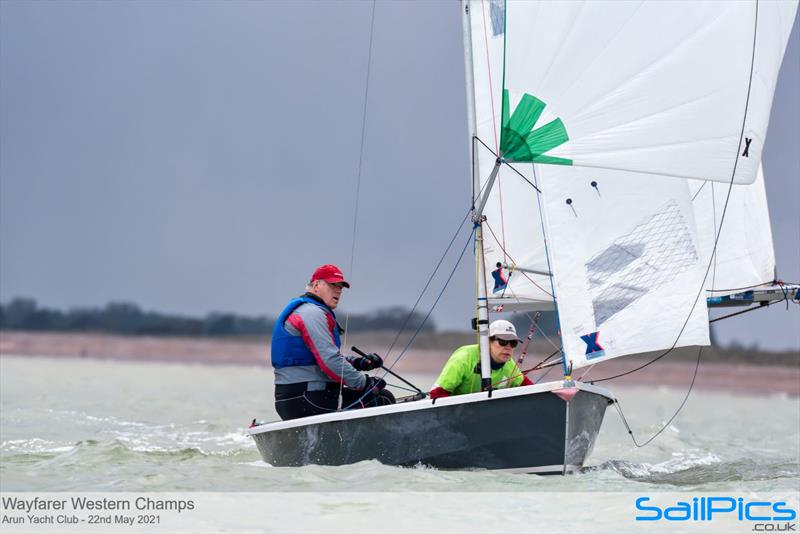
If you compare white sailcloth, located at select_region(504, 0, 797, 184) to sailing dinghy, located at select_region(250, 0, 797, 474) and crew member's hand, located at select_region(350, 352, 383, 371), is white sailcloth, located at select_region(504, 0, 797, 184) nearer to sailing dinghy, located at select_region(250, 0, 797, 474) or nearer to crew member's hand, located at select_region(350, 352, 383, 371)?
sailing dinghy, located at select_region(250, 0, 797, 474)

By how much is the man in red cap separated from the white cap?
2.87ft

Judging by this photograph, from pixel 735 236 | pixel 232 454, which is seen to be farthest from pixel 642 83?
pixel 232 454

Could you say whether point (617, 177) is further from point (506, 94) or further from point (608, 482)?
point (608, 482)

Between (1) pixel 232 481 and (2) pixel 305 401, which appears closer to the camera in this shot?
(1) pixel 232 481

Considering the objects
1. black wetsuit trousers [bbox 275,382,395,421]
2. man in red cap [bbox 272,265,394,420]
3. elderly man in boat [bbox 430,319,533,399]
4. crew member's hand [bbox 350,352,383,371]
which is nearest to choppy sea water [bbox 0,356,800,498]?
black wetsuit trousers [bbox 275,382,395,421]

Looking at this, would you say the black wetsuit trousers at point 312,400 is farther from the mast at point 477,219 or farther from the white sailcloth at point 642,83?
the white sailcloth at point 642,83

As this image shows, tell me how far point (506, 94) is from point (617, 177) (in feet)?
3.57

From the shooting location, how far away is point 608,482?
6840mm

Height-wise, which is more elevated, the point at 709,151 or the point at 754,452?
the point at 709,151

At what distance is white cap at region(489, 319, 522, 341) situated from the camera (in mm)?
7309
